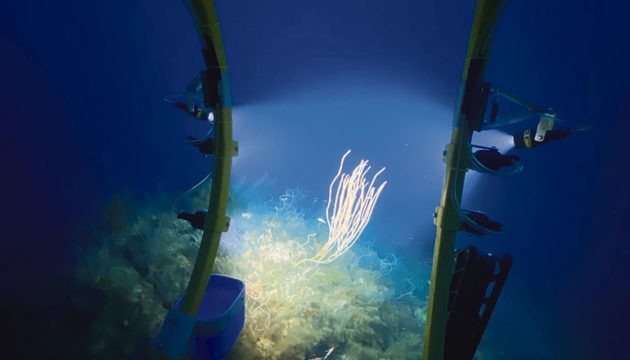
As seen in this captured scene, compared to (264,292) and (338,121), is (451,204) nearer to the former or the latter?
(264,292)


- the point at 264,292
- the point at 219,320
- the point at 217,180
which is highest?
the point at 217,180

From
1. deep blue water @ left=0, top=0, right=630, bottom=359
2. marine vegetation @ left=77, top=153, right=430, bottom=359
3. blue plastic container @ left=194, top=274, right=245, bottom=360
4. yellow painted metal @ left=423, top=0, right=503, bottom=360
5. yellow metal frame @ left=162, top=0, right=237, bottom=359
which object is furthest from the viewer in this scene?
deep blue water @ left=0, top=0, right=630, bottom=359

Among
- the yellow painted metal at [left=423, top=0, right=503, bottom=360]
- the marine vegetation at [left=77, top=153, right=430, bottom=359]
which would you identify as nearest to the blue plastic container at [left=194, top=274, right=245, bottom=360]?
the marine vegetation at [left=77, top=153, right=430, bottom=359]

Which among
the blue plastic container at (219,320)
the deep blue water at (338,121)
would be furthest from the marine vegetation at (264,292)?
the deep blue water at (338,121)

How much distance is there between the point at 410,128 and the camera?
26.3 feet

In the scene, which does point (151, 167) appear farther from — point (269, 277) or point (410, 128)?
point (410, 128)

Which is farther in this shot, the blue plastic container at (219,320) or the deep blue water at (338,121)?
the deep blue water at (338,121)

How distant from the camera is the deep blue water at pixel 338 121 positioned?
4.57m

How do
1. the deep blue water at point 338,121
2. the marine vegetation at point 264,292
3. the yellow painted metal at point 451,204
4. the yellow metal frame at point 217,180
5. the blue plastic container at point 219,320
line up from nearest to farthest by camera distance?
the yellow painted metal at point 451,204 < the yellow metal frame at point 217,180 < the blue plastic container at point 219,320 < the marine vegetation at point 264,292 < the deep blue water at point 338,121

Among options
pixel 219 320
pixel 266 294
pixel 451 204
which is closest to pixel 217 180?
pixel 219 320

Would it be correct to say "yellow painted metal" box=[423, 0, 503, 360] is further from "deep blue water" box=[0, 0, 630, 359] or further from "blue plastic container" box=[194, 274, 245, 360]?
"deep blue water" box=[0, 0, 630, 359]

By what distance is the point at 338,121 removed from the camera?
8.33 metres

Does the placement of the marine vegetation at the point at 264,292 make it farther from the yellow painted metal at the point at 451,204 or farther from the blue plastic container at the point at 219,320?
the yellow painted metal at the point at 451,204

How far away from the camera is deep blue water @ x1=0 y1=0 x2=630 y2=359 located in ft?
15.0
